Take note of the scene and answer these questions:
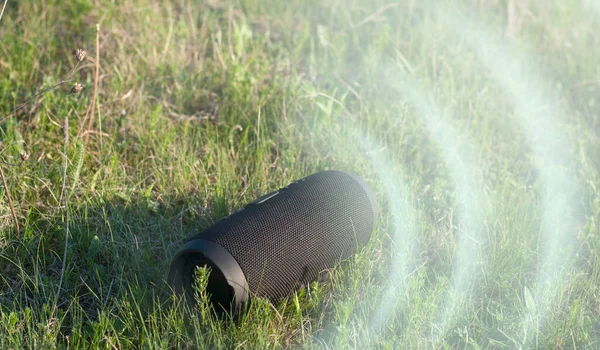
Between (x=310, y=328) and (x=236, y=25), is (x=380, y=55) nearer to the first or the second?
(x=236, y=25)

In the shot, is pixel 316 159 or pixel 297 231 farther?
pixel 316 159

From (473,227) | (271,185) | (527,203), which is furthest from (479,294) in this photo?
(271,185)

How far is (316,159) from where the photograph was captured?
392cm

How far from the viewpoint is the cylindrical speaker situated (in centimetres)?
269

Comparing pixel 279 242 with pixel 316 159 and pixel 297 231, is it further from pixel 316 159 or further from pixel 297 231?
pixel 316 159

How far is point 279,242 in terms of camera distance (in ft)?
9.26

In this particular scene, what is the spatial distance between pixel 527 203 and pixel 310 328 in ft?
4.66

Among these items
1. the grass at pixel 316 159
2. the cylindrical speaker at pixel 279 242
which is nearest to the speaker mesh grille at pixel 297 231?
the cylindrical speaker at pixel 279 242

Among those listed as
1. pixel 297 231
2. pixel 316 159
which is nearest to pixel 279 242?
pixel 297 231

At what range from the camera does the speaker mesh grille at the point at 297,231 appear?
274 centimetres

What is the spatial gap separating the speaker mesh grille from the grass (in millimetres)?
113

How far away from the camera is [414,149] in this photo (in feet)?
13.5

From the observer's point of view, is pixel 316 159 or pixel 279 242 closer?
pixel 279 242

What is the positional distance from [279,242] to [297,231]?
0.34ft
